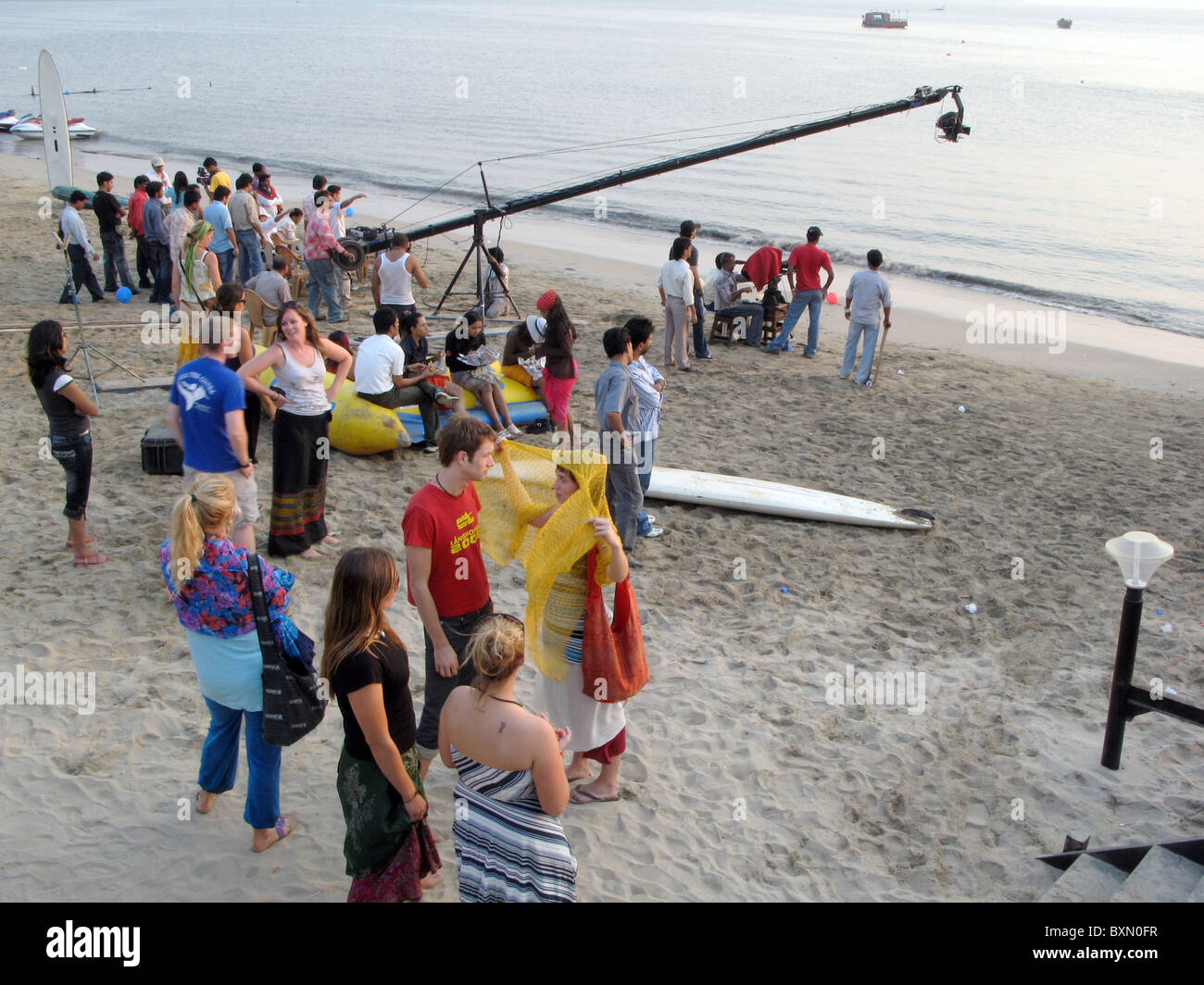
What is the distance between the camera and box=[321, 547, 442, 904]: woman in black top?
10.8 feet

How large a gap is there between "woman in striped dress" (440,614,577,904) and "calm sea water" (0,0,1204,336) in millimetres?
19146

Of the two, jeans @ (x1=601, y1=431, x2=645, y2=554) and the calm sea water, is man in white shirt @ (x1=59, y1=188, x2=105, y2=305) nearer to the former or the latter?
jeans @ (x1=601, y1=431, x2=645, y2=554)

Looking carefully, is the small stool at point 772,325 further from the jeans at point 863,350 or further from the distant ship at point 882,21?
the distant ship at point 882,21

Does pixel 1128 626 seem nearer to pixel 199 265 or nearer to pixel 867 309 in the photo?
pixel 867 309

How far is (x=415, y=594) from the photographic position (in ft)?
13.6

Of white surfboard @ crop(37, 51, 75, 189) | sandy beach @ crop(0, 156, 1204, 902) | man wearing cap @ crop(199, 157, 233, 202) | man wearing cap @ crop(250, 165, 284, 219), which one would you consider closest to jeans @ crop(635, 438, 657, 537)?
sandy beach @ crop(0, 156, 1204, 902)

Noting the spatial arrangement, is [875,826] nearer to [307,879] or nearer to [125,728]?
[307,879]

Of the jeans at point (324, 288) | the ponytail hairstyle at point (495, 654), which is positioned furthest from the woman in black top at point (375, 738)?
the jeans at point (324, 288)

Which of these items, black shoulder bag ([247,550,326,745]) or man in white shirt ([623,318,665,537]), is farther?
man in white shirt ([623,318,665,537])

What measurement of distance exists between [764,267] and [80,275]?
9.11m

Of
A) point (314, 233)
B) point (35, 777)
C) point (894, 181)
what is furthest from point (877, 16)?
point (35, 777)

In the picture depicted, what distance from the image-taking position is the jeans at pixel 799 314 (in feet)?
42.3

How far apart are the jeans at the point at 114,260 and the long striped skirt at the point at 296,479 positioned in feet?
29.4

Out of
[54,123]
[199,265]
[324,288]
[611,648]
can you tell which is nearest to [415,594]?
[611,648]
